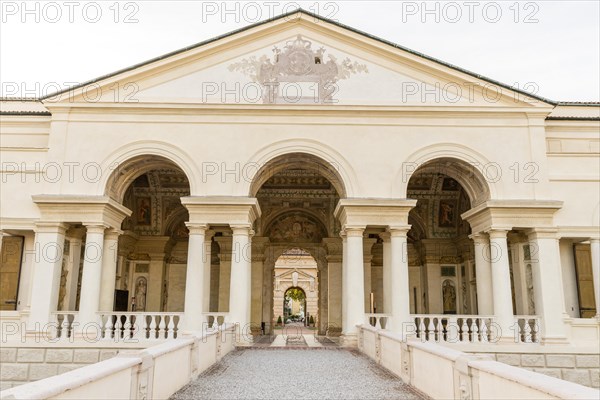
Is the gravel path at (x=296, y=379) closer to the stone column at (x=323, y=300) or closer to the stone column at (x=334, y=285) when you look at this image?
the stone column at (x=334, y=285)

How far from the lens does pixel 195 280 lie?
649 inches

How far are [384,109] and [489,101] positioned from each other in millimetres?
3798

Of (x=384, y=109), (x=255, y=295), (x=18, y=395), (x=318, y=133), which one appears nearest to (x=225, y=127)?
(x=318, y=133)

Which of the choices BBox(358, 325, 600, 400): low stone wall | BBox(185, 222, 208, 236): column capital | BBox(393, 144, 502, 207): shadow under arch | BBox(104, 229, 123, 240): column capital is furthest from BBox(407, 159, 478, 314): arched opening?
BBox(104, 229, 123, 240): column capital

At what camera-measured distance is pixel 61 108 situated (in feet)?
57.2

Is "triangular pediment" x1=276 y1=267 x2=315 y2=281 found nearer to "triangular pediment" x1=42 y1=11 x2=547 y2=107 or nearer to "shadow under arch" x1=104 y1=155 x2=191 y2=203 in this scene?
"shadow under arch" x1=104 y1=155 x2=191 y2=203

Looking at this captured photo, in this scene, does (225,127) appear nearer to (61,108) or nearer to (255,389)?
(61,108)

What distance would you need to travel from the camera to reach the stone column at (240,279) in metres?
16.3

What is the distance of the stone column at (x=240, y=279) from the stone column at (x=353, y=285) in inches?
133

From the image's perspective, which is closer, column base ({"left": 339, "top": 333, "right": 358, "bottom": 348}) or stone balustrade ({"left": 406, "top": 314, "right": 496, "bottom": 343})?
stone balustrade ({"left": 406, "top": 314, "right": 496, "bottom": 343})

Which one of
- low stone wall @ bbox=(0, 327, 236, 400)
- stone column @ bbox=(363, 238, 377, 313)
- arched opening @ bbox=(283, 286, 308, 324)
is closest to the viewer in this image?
low stone wall @ bbox=(0, 327, 236, 400)

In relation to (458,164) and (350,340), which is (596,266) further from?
(350,340)

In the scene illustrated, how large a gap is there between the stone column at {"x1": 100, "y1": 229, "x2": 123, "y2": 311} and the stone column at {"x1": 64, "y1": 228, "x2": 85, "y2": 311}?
113 cm

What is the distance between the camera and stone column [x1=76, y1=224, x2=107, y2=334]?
52.1 ft
